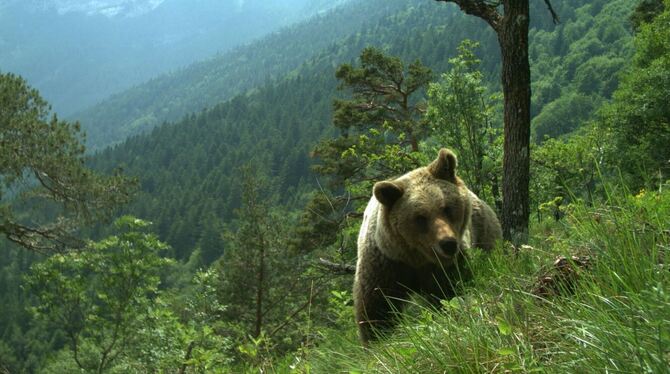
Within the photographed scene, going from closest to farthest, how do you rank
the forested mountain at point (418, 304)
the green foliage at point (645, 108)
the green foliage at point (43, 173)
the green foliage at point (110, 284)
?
the forested mountain at point (418, 304), the green foliage at point (110, 284), the green foliage at point (43, 173), the green foliage at point (645, 108)

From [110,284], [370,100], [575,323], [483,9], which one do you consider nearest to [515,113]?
[483,9]

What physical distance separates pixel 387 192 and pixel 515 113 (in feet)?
8.48

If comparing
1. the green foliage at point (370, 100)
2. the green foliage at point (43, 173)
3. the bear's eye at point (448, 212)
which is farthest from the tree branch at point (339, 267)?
the green foliage at point (370, 100)

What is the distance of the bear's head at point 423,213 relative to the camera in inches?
159

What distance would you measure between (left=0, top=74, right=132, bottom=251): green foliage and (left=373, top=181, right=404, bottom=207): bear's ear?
16.9 meters

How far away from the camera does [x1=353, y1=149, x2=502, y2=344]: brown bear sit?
4.10m

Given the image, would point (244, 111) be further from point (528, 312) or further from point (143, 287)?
point (528, 312)

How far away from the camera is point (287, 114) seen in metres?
169

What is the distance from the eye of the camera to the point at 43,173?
19094 mm

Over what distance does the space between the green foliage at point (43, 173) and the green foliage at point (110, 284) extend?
138 inches

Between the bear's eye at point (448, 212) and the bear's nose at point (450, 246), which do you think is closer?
the bear's nose at point (450, 246)

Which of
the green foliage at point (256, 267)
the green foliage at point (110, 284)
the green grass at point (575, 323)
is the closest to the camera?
the green grass at point (575, 323)

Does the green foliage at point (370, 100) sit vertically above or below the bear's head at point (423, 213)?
below

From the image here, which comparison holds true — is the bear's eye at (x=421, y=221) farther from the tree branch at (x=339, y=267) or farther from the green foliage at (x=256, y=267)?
the green foliage at (x=256, y=267)
